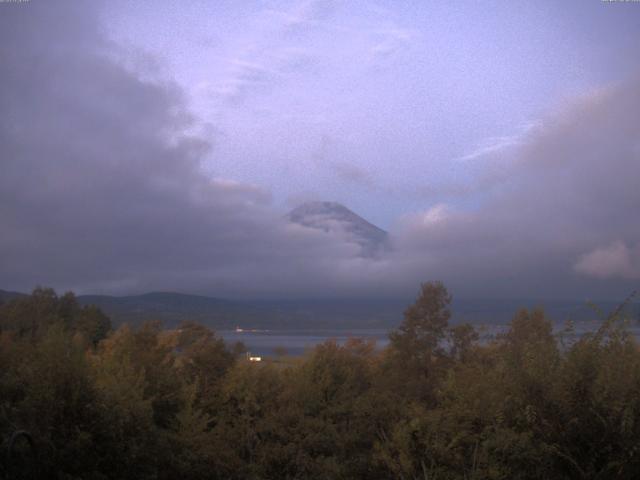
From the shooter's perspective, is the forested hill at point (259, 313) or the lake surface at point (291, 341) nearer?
the lake surface at point (291, 341)

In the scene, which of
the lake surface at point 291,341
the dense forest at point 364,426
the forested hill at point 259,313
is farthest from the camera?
the forested hill at point 259,313

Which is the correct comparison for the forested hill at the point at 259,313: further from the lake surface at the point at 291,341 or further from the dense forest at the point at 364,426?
the dense forest at the point at 364,426

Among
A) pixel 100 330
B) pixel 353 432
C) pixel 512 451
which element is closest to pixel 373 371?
pixel 353 432

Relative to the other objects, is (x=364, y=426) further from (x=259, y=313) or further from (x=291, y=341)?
(x=259, y=313)

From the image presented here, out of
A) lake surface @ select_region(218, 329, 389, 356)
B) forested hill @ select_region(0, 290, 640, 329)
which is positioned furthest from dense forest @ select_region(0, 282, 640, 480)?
forested hill @ select_region(0, 290, 640, 329)

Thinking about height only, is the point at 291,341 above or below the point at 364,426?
above

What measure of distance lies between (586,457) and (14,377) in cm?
1104

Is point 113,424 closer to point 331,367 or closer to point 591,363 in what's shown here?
point 591,363

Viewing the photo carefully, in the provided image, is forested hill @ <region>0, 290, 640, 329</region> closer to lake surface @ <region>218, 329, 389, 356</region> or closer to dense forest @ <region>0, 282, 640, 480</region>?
lake surface @ <region>218, 329, 389, 356</region>

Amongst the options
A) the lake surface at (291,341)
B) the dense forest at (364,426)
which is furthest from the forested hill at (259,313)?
the dense forest at (364,426)

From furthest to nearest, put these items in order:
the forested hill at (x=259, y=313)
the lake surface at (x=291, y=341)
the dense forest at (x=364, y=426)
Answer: the forested hill at (x=259, y=313) → the lake surface at (x=291, y=341) → the dense forest at (x=364, y=426)

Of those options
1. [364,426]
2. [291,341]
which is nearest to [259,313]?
[291,341]

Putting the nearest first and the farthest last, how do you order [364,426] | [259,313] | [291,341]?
1. [364,426]
2. [291,341]
3. [259,313]

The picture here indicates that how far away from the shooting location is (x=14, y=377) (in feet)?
44.8
